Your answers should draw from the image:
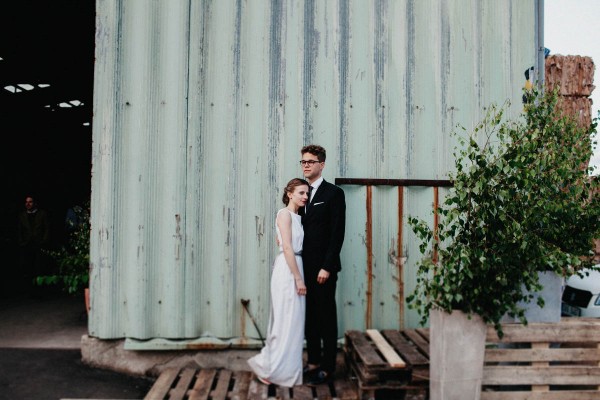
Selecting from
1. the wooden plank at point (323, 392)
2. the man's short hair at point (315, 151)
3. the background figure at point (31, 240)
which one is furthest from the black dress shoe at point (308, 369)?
the background figure at point (31, 240)

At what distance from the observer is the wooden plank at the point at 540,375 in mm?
3311

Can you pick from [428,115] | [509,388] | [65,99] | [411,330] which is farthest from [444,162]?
[65,99]

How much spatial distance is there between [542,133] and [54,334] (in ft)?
19.1

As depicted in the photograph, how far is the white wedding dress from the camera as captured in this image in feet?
12.4

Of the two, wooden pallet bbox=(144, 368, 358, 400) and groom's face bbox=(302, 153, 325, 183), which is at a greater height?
groom's face bbox=(302, 153, 325, 183)

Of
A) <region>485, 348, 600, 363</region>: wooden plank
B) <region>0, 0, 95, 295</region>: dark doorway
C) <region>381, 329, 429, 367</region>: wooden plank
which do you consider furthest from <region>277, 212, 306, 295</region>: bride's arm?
<region>0, 0, 95, 295</region>: dark doorway

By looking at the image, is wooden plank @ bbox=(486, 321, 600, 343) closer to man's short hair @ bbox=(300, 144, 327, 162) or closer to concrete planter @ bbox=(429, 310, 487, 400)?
concrete planter @ bbox=(429, 310, 487, 400)

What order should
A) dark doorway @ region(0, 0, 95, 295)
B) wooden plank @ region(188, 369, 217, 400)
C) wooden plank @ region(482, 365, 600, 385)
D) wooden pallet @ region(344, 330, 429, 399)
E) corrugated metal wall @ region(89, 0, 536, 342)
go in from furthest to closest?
dark doorway @ region(0, 0, 95, 295) → corrugated metal wall @ region(89, 0, 536, 342) → wooden plank @ region(188, 369, 217, 400) → wooden pallet @ region(344, 330, 429, 399) → wooden plank @ region(482, 365, 600, 385)

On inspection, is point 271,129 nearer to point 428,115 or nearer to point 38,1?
point 428,115

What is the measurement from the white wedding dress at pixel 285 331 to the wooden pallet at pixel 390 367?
22.0 inches

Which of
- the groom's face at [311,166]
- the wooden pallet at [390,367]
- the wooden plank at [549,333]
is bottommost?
the wooden pallet at [390,367]

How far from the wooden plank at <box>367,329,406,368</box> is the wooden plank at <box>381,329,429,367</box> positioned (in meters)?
0.07

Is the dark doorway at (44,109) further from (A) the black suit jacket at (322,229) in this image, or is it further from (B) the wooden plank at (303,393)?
(B) the wooden plank at (303,393)

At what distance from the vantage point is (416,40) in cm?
472
